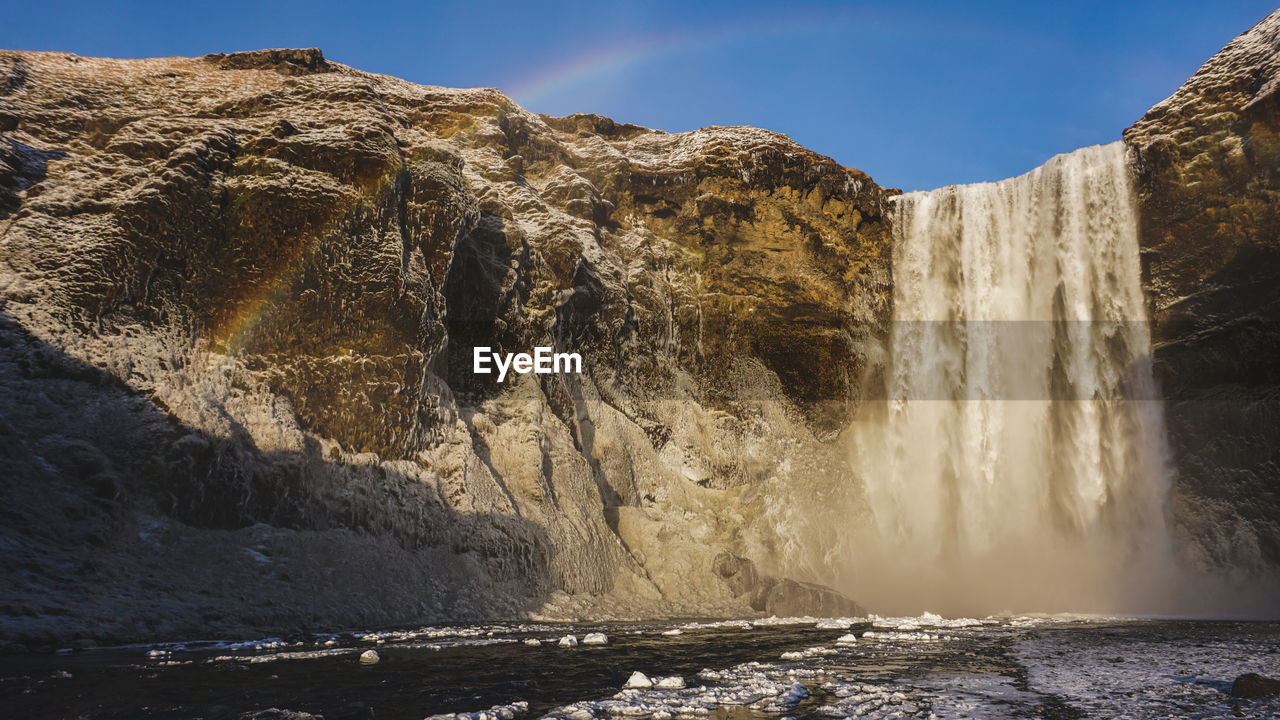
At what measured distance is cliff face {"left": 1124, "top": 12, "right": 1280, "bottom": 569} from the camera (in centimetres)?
3528

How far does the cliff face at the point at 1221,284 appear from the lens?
116 feet

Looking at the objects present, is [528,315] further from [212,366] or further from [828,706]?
[828,706]

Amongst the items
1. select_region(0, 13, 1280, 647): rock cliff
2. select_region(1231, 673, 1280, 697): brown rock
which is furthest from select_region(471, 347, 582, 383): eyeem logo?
select_region(1231, 673, 1280, 697): brown rock

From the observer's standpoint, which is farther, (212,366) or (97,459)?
(212,366)

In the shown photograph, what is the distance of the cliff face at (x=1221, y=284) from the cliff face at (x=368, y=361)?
1536 cm

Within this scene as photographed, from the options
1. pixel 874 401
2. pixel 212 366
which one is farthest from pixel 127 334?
pixel 874 401

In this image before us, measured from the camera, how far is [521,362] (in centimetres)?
3403

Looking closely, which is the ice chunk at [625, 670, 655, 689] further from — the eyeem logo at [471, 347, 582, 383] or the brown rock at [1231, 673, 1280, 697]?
the eyeem logo at [471, 347, 582, 383]

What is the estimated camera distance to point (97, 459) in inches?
795

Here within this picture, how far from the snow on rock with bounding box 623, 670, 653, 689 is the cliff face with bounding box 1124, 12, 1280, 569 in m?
37.8

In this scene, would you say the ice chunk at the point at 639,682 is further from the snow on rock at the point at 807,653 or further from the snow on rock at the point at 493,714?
the snow on rock at the point at 807,653

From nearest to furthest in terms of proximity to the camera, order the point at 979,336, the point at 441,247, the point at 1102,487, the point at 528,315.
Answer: the point at 441,247, the point at 528,315, the point at 1102,487, the point at 979,336

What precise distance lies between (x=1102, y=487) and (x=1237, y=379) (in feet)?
26.8

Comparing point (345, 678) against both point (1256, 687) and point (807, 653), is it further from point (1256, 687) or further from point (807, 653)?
point (1256, 687)
